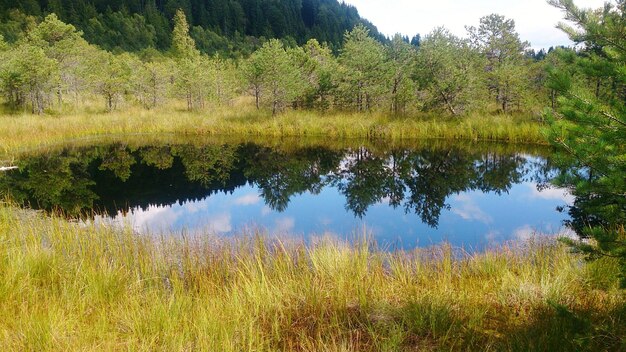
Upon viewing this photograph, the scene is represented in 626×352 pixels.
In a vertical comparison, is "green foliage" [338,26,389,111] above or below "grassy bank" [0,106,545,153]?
above

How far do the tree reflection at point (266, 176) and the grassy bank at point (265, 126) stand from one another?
2.94 m

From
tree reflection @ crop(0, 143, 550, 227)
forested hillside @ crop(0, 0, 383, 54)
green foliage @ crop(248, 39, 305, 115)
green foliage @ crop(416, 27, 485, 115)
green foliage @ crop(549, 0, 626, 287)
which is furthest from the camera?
forested hillside @ crop(0, 0, 383, 54)

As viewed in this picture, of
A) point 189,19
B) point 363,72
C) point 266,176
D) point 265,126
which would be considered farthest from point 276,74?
point 189,19

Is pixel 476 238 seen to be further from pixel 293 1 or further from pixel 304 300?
pixel 293 1

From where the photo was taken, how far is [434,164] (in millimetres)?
14461

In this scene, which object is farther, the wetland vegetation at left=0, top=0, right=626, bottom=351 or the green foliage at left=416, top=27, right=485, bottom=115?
the green foliage at left=416, top=27, right=485, bottom=115

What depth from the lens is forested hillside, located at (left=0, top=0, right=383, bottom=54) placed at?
59.3 m

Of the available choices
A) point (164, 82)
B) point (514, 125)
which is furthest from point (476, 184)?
point (164, 82)

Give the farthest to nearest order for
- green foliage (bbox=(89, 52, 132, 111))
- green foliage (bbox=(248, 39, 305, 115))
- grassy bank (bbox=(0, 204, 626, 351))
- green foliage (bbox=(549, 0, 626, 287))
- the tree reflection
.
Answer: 1. green foliage (bbox=(89, 52, 132, 111))
2. green foliage (bbox=(248, 39, 305, 115))
3. the tree reflection
4. grassy bank (bbox=(0, 204, 626, 351))
5. green foliage (bbox=(549, 0, 626, 287))

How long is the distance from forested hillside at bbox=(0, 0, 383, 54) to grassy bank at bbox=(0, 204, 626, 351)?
46.5m

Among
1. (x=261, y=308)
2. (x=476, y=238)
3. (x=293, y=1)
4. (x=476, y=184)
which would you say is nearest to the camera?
(x=261, y=308)

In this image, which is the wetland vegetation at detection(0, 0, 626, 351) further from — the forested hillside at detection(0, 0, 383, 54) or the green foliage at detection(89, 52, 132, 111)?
the forested hillside at detection(0, 0, 383, 54)

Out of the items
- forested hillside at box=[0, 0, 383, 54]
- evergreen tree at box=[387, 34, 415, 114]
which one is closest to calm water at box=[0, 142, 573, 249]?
evergreen tree at box=[387, 34, 415, 114]

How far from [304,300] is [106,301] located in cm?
214
